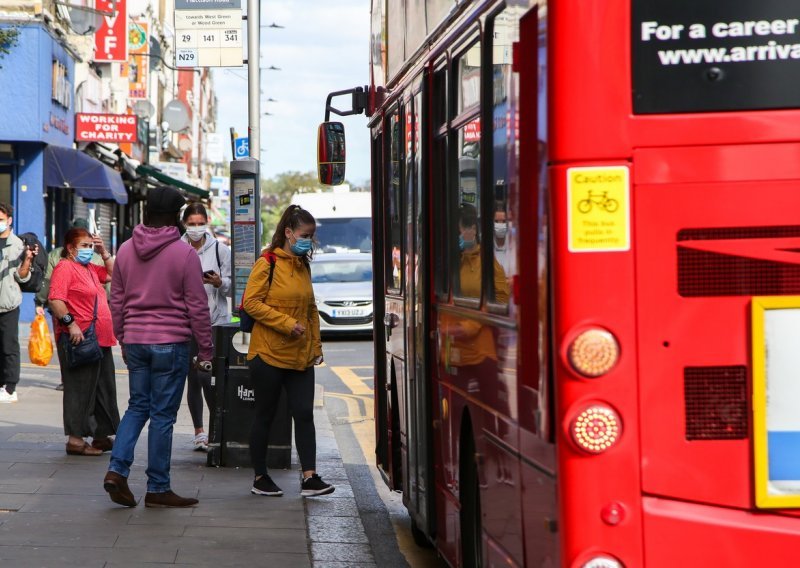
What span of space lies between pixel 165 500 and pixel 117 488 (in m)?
0.34

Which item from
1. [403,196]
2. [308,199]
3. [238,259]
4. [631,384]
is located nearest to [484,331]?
[631,384]

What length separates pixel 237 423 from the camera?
10.6 m

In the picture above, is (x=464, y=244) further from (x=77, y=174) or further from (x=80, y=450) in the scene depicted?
(x=77, y=174)

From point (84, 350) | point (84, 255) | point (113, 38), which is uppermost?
point (113, 38)

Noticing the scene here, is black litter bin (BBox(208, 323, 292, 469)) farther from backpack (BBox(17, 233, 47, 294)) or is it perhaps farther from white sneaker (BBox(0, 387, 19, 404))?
white sneaker (BBox(0, 387, 19, 404))

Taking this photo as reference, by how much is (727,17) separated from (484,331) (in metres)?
1.58

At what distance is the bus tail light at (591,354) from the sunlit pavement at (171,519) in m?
3.63

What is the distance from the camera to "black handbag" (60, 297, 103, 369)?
34.8 ft

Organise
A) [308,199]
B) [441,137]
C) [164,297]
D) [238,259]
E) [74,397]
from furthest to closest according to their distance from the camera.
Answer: [308,199] < [238,259] < [74,397] < [164,297] < [441,137]

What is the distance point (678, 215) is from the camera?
4047 mm

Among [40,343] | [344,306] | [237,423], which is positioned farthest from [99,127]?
[237,423]

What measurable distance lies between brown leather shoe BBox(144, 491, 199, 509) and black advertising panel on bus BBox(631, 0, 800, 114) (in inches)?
213

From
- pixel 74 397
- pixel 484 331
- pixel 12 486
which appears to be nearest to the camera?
pixel 484 331

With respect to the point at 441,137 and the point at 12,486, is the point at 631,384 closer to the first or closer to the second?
the point at 441,137
